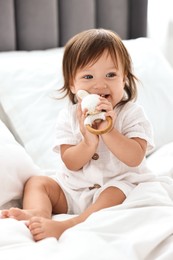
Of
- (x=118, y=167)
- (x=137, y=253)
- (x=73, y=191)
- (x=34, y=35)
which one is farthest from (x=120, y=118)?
(x=34, y=35)

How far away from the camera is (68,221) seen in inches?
52.8

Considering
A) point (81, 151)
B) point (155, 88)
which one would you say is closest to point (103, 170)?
point (81, 151)

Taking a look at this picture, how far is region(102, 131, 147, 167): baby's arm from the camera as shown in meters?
1.41

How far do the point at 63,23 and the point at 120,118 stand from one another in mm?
832

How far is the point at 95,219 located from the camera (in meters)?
1.26

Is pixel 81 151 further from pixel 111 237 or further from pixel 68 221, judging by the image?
pixel 111 237

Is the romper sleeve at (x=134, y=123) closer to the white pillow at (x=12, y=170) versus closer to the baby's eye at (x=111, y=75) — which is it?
the baby's eye at (x=111, y=75)

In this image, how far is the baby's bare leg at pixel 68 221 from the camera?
1274 mm

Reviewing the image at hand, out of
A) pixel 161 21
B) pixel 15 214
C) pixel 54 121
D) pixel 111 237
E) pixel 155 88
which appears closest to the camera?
pixel 111 237

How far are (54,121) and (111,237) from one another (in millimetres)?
713

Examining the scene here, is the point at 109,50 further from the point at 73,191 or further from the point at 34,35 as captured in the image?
the point at 34,35

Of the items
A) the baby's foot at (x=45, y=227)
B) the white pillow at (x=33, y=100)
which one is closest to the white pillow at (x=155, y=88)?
the white pillow at (x=33, y=100)

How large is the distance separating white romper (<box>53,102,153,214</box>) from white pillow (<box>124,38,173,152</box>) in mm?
418

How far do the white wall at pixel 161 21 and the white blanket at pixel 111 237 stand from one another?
1.21 m
